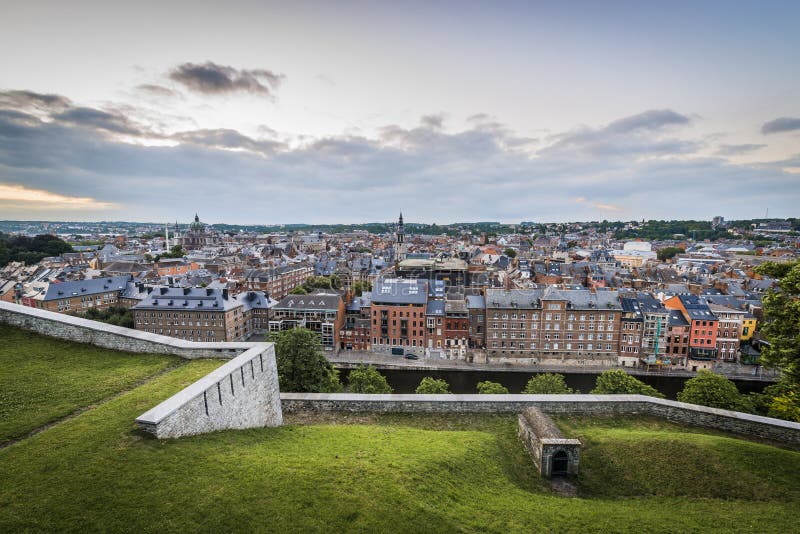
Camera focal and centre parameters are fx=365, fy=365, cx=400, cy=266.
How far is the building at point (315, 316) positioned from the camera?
56.5 metres

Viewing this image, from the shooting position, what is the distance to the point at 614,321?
52094 mm

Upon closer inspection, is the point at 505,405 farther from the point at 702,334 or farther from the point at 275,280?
the point at 275,280

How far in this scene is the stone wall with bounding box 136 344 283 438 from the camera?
9.65m

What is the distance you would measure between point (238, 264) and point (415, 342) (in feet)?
234

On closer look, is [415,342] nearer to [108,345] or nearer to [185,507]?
[108,345]

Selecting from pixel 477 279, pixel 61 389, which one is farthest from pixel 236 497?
pixel 477 279

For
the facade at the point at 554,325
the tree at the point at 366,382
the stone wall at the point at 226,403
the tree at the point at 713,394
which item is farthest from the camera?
the facade at the point at 554,325

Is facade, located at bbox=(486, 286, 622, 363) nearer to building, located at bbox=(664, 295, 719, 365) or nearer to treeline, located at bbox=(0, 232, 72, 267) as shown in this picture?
building, located at bbox=(664, 295, 719, 365)

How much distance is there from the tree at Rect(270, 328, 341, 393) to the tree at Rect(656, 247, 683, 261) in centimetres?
14268

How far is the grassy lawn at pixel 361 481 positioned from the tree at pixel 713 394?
16833 mm

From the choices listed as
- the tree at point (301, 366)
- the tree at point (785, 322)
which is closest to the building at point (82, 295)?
the tree at point (301, 366)

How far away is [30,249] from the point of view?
4806 inches

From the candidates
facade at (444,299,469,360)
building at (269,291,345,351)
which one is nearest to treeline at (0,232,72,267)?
building at (269,291,345,351)

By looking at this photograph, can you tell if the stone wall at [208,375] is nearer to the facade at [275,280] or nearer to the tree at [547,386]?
the tree at [547,386]
